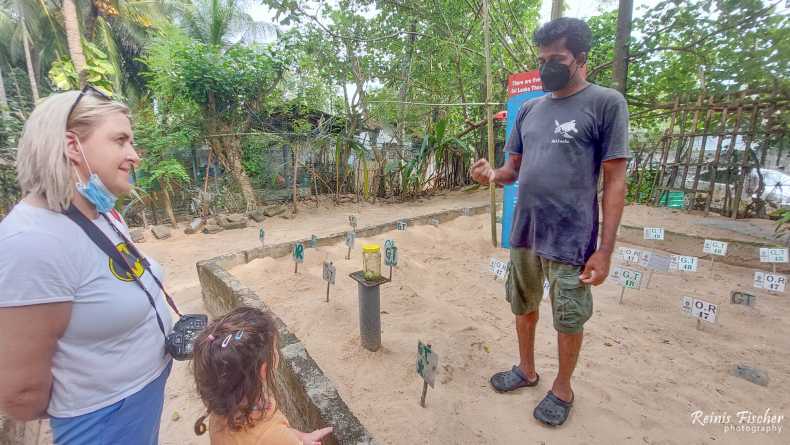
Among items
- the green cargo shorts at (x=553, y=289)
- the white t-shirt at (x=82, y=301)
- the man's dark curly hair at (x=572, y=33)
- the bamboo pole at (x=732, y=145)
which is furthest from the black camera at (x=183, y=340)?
the bamboo pole at (x=732, y=145)

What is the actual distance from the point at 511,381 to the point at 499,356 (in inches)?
12.8

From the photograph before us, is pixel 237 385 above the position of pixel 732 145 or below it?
below

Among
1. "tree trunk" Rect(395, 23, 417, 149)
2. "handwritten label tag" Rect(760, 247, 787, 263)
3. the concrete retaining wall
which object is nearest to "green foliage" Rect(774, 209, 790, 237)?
the concrete retaining wall

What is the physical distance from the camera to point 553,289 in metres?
1.65

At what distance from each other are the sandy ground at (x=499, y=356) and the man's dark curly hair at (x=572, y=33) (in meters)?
1.66

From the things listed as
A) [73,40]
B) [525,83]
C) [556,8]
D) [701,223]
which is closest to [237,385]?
[525,83]

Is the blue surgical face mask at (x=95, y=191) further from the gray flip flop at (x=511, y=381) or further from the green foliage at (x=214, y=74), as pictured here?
the green foliage at (x=214, y=74)

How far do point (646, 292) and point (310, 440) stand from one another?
10.4 ft

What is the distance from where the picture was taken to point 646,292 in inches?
123

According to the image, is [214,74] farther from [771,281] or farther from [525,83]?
[771,281]

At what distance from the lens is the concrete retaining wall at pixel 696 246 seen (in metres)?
3.56

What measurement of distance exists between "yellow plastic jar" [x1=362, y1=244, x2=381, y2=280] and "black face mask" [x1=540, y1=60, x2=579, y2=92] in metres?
1.14

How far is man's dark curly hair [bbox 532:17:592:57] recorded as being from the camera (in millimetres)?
1550

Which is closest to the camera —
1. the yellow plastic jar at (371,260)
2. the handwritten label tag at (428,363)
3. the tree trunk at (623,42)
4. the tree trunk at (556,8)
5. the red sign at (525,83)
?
the handwritten label tag at (428,363)
